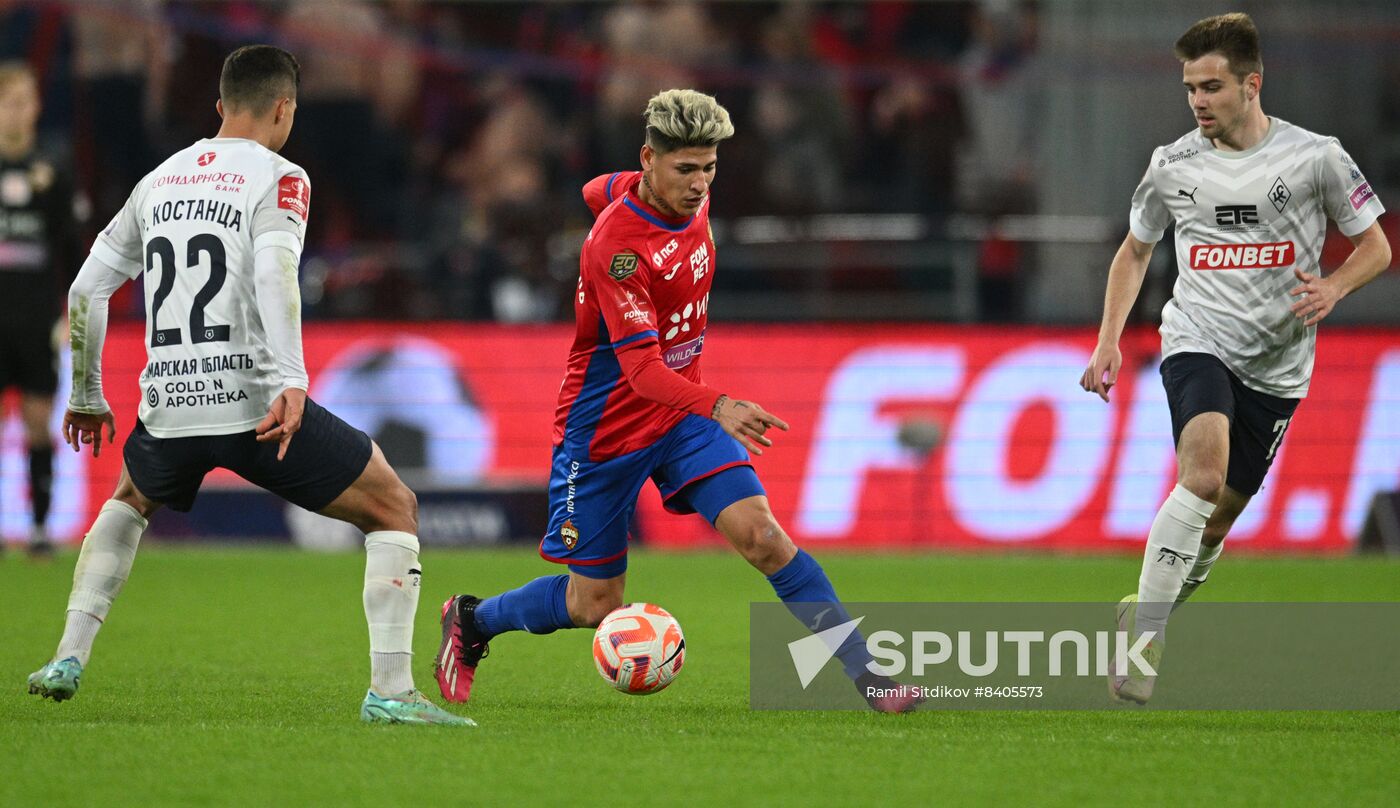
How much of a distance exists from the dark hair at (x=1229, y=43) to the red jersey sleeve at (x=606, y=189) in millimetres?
1885

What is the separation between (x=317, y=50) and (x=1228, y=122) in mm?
11079

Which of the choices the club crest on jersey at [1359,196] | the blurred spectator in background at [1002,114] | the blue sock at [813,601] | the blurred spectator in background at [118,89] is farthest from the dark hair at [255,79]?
the blurred spectator in background at [1002,114]

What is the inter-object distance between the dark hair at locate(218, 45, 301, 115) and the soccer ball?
1879 mm

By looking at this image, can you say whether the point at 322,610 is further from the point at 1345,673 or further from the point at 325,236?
the point at 325,236

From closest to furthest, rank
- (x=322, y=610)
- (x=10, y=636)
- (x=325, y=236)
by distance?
1. (x=10, y=636)
2. (x=322, y=610)
3. (x=325, y=236)

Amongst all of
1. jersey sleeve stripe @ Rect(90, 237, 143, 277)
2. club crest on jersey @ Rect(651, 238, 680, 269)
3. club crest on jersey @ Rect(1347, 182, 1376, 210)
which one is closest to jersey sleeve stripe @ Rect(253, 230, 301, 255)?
jersey sleeve stripe @ Rect(90, 237, 143, 277)

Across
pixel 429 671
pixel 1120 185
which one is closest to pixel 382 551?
pixel 429 671

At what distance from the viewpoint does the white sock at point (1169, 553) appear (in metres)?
6.13

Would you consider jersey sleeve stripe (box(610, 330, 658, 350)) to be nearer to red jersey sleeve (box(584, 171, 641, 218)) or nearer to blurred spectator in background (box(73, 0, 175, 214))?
red jersey sleeve (box(584, 171, 641, 218))

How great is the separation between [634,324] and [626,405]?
420 millimetres

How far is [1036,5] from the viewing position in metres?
15.0

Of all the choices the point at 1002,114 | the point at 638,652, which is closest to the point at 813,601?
the point at 638,652

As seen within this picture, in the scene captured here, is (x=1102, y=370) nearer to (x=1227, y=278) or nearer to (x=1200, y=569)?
(x=1227, y=278)

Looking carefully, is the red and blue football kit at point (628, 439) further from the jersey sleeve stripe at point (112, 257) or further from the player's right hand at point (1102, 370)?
the jersey sleeve stripe at point (112, 257)
